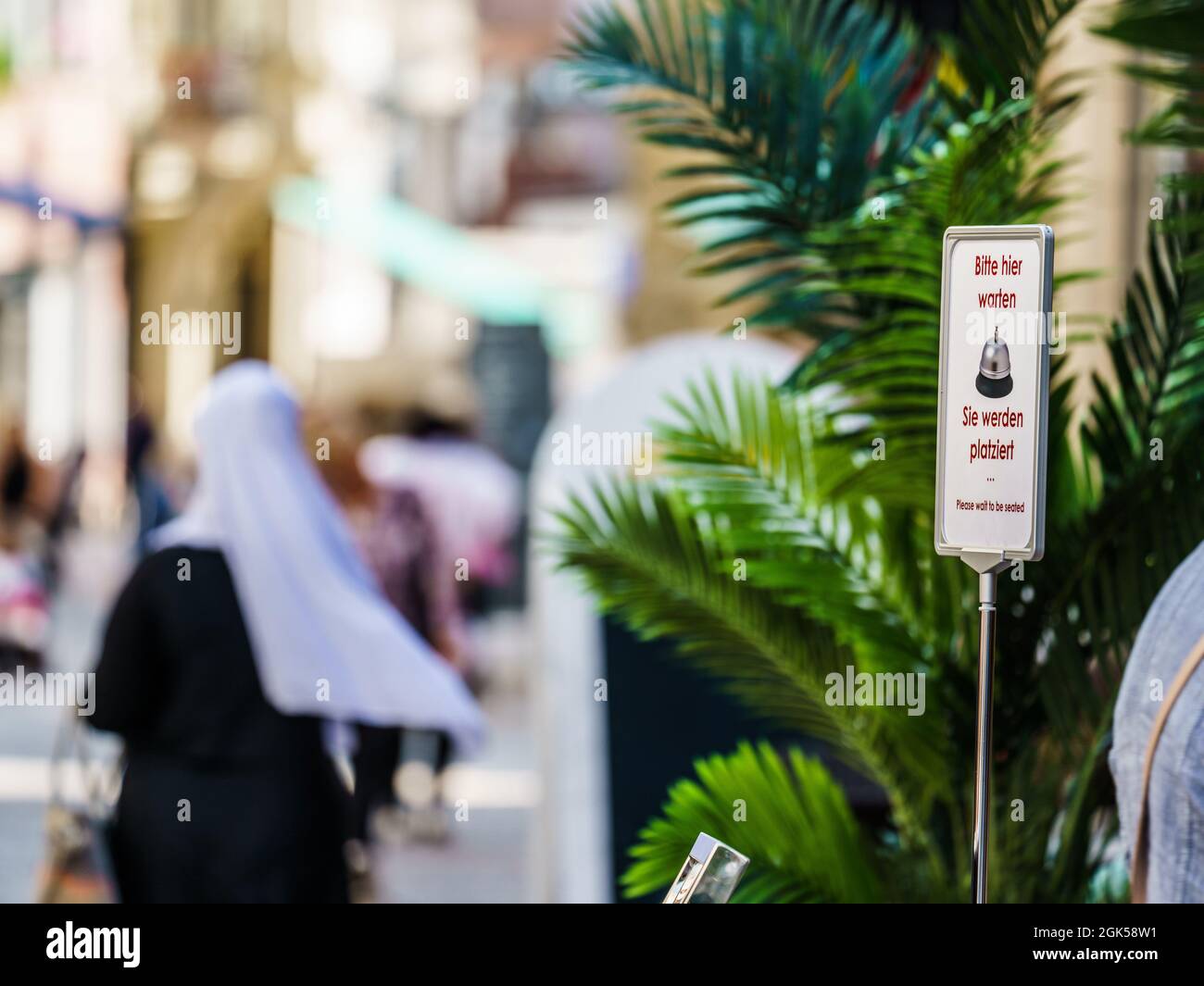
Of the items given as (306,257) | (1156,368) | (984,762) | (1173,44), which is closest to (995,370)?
(984,762)

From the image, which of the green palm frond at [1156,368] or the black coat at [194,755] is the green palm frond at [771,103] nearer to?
the green palm frond at [1156,368]

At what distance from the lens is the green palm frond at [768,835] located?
10.7 ft

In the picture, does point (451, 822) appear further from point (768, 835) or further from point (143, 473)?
point (143, 473)

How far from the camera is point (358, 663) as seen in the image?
15.1 feet

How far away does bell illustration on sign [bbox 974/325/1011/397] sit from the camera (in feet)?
7.38

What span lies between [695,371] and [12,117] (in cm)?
1680

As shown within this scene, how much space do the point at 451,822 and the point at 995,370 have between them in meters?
6.44

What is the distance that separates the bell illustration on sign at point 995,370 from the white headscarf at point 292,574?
2.31 m

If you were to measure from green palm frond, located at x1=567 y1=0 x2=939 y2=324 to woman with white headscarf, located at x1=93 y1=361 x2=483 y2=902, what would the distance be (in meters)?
1.49

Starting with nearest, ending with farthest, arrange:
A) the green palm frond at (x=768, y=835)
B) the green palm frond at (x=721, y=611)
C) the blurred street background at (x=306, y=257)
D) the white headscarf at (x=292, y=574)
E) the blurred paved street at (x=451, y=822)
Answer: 1. the green palm frond at (x=768, y=835)
2. the green palm frond at (x=721, y=611)
3. the white headscarf at (x=292, y=574)
4. the blurred paved street at (x=451, y=822)
5. the blurred street background at (x=306, y=257)

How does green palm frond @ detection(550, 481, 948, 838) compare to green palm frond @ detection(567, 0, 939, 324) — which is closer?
green palm frond @ detection(567, 0, 939, 324)

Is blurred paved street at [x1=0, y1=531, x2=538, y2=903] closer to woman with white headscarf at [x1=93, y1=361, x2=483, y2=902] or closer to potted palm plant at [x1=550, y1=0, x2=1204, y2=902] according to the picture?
woman with white headscarf at [x1=93, y1=361, x2=483, y2=902]

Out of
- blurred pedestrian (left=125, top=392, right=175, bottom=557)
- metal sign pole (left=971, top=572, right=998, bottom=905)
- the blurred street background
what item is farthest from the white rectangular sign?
blurred pedestrian (left=125, top=392, right=175, bottom=557)

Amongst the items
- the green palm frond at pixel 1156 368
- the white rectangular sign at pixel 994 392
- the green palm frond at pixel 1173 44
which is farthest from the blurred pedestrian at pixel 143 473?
the white rectangular sign at pixel 994 392
